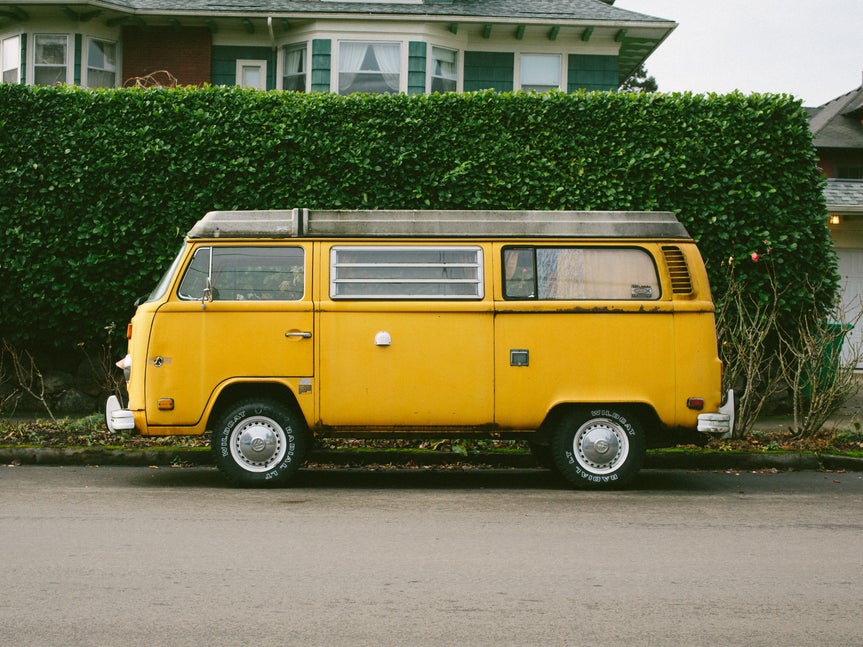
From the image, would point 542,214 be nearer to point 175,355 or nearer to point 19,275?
point 175,355

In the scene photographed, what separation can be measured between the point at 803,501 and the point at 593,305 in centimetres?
249

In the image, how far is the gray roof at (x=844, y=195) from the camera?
2105 centimetres

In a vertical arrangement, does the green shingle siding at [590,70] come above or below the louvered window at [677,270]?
above

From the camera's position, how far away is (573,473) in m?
9.16

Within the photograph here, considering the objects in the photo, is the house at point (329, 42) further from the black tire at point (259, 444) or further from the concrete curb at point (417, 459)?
the black tire at point (259, 444)

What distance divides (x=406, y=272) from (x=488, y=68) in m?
13.7

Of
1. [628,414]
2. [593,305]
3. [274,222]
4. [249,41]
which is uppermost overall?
[249,41]

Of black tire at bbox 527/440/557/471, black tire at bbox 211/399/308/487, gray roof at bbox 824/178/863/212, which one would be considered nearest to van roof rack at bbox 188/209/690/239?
black tire at bbox 211/399/308/487

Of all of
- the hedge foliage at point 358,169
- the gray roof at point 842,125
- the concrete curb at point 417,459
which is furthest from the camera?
the gray roof at point 842,125

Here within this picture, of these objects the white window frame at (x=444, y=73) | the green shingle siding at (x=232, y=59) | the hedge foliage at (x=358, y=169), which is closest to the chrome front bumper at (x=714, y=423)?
the hedge foliage at (x=358, y=169)

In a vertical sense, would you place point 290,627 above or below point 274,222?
below

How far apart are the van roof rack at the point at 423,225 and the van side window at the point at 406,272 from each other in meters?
0.16

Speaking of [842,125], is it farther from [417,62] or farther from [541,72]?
[417,62]

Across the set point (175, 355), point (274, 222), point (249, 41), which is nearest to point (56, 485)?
point (175, 355)
